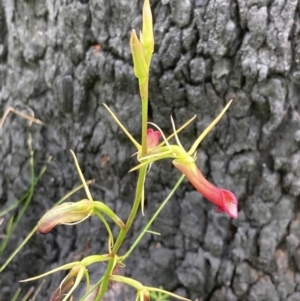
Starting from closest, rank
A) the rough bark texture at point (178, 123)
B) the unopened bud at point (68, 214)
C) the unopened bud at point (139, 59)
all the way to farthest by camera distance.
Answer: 1. the unopened bud at point (139, 59)
2. the unopened bud at point (68, 214)
3. the rough bark texture at point (178, 123)

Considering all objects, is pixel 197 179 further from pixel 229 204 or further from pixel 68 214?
pixel 68 214

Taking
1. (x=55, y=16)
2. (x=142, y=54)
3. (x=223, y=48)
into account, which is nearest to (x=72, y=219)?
(x=142, y=54)

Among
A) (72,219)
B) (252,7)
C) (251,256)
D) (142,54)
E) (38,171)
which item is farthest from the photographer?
(38,171)

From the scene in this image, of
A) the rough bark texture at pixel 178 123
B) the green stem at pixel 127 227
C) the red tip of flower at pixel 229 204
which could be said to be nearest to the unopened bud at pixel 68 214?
the green stem at pixel 127 227

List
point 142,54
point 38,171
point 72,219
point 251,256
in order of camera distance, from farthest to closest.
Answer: point 38,171 → point 251,256 → point 72,219 → point 142,54

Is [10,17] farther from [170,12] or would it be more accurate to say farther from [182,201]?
[182,201]

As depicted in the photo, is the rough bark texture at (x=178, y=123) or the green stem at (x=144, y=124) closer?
the green stem at (x=144, y=124)

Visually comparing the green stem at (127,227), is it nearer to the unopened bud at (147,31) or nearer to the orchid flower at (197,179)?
the orchid flower at (197,179)

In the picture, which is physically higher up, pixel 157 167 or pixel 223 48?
pixel 223 48

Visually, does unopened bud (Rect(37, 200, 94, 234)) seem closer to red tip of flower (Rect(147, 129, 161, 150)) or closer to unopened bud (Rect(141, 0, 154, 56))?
red tip of flower (Rect(147, 129, 161, 150))

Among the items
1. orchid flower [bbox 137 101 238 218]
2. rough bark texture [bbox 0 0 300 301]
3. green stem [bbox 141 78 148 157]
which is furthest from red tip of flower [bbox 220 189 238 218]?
rough bark texture [bbox 0 0 300 301]
